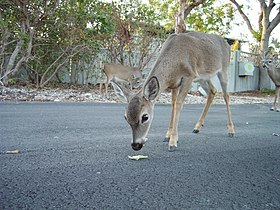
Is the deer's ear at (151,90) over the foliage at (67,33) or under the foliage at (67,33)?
under

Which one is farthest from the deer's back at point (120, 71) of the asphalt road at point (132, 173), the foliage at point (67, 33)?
the asphalt road at point (132, 173)

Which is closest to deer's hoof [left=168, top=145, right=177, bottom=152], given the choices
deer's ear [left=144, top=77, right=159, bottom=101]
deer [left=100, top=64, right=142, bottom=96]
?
deer's ear [left=144, top=77, right=159, bottom=101]

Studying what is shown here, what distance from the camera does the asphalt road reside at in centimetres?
180

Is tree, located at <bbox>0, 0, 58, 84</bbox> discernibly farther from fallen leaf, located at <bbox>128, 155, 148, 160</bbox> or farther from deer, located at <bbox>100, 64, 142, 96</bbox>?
fallen leaf, located at <bbox>128, 155, 148, 160</bbox>

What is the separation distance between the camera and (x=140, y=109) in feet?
10.3

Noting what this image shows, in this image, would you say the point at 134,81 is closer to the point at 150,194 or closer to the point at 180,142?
the point at 180,142

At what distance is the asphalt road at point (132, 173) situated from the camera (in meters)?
1.80

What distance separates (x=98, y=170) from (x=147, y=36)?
13304 millimetres

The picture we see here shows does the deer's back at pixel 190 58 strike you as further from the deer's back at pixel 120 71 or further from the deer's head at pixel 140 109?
the deer's back at pixel 120 71

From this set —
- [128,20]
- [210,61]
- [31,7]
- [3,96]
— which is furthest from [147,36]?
[210,61]

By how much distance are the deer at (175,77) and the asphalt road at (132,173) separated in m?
0.30

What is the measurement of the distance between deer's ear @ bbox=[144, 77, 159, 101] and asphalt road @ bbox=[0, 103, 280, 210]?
599mm

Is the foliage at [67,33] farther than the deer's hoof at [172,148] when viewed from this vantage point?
Yes

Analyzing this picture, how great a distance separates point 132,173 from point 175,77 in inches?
71.6
